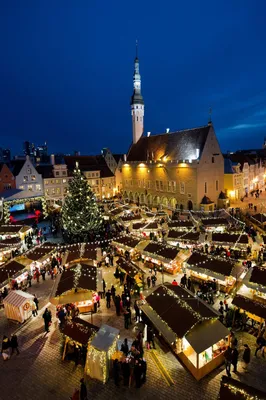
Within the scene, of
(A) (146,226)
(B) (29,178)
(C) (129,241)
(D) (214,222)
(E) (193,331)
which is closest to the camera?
(E) (193,331)

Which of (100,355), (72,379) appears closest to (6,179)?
(72,379)

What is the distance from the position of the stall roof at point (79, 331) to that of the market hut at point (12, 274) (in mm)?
7200

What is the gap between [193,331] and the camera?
10.4 meters

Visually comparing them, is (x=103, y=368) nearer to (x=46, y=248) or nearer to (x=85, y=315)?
(x=85, y=315)

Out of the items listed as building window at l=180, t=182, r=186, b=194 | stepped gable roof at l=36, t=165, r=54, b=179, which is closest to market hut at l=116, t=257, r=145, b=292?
building window at l=180, t=182, r=186, b=194

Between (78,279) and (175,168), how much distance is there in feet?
105

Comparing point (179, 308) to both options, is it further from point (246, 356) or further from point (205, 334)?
point (246, 356)

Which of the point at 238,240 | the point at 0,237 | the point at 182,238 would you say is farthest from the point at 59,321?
the point at 0,237

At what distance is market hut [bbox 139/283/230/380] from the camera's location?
10031 mm

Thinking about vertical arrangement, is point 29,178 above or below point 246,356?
above

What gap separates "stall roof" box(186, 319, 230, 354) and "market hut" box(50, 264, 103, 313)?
19.8ft

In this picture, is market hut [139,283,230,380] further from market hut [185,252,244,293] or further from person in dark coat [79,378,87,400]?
market hut [185,252,244,293]

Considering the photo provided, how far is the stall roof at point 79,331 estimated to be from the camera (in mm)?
10750

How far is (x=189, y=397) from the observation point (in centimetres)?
929
